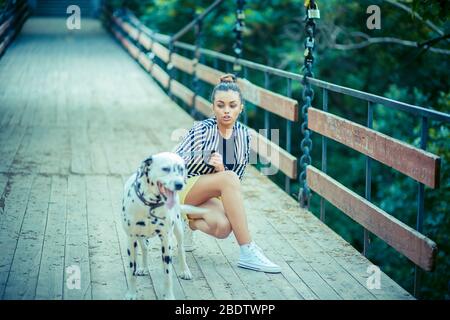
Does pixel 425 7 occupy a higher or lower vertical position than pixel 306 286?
higher

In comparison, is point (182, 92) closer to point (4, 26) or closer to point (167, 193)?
point (4, 26)

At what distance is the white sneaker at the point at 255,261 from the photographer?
4.82 metres

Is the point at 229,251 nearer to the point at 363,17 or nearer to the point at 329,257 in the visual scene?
the point at 329,257

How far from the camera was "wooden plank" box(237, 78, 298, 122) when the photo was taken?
7.11 meters

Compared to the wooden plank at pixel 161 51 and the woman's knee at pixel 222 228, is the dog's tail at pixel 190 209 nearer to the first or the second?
the woman's knee at pixel 222 228

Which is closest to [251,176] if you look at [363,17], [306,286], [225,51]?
[306,286]

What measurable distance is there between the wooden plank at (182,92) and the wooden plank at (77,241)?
510 centimetres

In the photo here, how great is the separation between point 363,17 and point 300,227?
13.4 m

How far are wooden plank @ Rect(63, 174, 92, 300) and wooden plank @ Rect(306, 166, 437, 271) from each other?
5.70ft

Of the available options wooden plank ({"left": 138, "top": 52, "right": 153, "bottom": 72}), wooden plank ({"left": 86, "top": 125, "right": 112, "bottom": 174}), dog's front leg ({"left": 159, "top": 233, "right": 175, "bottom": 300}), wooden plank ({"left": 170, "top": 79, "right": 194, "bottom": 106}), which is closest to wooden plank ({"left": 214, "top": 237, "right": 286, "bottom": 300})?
dog's front leg ({"left": 159, "top": 233, "right": 175, "bottom": 300})

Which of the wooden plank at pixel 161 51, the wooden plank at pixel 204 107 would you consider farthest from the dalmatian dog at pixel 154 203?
the wooden plank at pixel 161 51

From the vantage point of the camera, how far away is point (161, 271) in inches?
189

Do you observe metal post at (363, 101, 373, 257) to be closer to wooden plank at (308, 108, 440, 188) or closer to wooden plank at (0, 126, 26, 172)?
wooden plank at (308, 108, 440, 188)

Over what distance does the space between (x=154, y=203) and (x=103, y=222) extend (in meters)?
1.99
